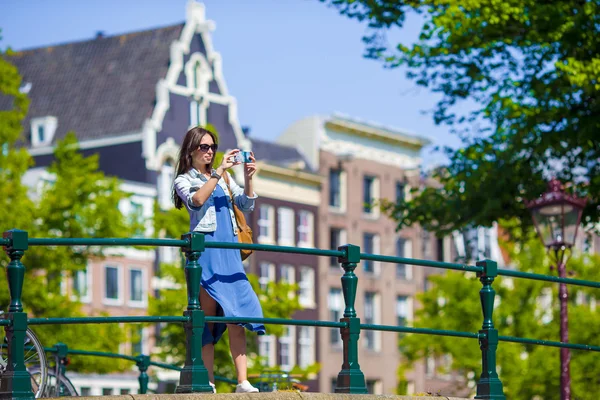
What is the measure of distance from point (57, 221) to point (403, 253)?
30.5 metres

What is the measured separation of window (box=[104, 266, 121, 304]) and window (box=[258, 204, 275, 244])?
7374 mm

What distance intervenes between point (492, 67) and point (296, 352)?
33.3 metres

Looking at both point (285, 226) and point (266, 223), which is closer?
point (266, 223)

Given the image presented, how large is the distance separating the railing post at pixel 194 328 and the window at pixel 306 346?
4429 cm

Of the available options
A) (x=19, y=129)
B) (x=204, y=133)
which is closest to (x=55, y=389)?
(x=204, y=133)

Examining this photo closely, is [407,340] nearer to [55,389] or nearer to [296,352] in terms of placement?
[296,352]

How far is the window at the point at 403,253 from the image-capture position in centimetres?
5945

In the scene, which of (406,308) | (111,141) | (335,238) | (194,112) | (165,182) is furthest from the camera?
(406,308)

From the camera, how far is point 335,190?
56.6 metres

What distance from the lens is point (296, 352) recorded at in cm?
5284

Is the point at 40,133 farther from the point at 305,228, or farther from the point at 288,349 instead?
the point at 288,349

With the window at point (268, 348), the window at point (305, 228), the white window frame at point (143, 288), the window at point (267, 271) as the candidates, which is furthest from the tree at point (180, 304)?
the window at point (305, 228)

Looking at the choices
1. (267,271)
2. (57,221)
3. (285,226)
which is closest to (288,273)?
(267,271)

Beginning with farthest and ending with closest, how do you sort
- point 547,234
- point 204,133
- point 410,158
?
point 410,158 < point 547,234 < point 204,133
